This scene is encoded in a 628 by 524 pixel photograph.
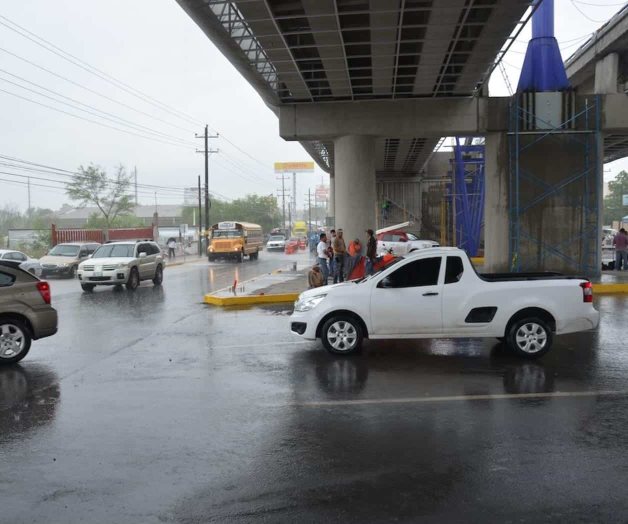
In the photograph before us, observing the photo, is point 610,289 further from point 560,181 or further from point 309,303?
point 309,303

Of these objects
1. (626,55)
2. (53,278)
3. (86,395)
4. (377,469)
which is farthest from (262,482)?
(626,55)

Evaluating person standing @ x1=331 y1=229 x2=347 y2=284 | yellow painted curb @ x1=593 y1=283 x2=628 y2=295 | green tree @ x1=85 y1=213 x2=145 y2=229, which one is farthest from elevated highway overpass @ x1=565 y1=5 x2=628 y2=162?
green tree @ x1=85 y1=213 x2=145 y2=229

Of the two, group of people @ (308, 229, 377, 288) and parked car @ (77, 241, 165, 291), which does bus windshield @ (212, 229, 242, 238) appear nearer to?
parked car @ (77, 241, 165, 291)

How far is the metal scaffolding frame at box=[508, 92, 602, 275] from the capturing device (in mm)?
18891

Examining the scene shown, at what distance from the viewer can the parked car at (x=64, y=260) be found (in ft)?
88.3

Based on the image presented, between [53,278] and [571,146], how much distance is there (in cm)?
2256

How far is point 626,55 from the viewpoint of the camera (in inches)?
1038

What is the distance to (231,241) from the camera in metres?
39.4

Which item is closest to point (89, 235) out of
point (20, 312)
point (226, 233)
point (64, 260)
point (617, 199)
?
point (226, 233)

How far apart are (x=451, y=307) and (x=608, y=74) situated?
75.4ft

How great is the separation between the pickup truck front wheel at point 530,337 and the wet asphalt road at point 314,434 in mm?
275

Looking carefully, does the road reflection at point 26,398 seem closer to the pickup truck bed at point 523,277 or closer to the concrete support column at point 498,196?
the pickup truck bed at point 523,277

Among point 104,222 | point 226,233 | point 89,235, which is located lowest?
point 89,235

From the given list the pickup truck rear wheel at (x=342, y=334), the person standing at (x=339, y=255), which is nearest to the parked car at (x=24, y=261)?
the person standing at (x=339, y=255)
